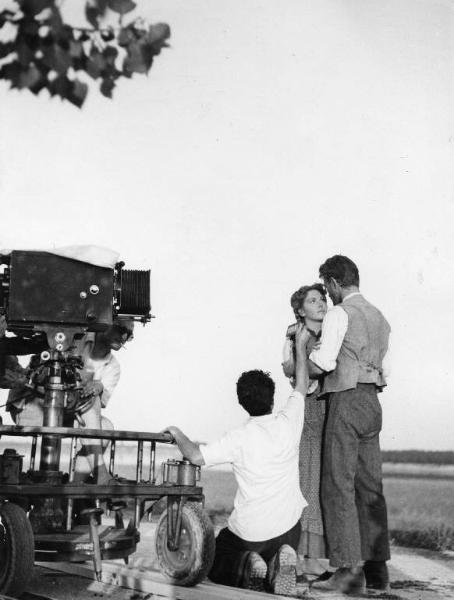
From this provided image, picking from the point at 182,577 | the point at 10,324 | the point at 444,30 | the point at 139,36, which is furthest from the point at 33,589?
the point at 444,30

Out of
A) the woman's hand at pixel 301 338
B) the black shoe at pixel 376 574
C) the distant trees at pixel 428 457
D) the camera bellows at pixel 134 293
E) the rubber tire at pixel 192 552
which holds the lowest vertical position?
the black shoe at pixel 376 574

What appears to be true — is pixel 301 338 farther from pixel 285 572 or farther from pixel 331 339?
pixel 285 572

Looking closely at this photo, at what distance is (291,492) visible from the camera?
472 cm

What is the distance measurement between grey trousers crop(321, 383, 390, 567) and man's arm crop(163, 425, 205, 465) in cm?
78

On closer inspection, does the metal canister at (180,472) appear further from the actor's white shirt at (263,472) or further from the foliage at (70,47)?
the foliage at (70,47)

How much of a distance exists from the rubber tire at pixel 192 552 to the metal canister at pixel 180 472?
0.12m

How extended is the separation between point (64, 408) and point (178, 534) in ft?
3.04

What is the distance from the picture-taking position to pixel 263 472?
4.69 meters

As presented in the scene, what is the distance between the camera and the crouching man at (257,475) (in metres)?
4.61

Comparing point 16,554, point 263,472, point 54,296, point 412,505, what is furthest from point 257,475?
point 412,505

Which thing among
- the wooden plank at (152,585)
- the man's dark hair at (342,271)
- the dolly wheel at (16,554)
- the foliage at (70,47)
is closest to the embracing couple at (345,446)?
the man's dark hair at (342,271)

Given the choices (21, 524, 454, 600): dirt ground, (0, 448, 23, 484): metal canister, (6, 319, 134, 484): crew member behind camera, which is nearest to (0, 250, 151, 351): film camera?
(6, 319, 134, 484): crew member behind camera

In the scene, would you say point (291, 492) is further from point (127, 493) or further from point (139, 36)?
point (139, 36)

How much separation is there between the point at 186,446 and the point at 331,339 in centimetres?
104
